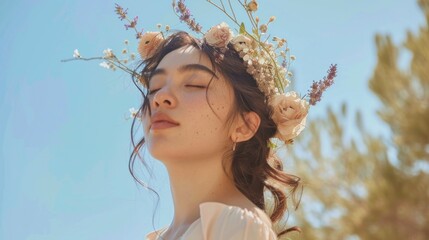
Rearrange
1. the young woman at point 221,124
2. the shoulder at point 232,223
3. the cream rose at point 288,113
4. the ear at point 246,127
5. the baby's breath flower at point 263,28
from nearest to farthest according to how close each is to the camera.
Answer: the shoulder at point 232,223 → the young woman at point 221,124 → the ear at point 246,127 → the cream rose at point 288,113 → the baby's breath flower at point 263,28

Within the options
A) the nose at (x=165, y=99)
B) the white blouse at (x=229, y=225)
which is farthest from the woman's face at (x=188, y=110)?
the white blouse at (x=229, y=225)

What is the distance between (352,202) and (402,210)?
0.39 metres

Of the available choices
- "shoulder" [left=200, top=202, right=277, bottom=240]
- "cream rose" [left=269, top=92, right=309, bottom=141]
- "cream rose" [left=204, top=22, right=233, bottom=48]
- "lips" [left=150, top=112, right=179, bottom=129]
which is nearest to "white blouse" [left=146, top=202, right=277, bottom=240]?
"shoulder" [left=200, top=202, right=277, bottom=240]

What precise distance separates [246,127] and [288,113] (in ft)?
0.58

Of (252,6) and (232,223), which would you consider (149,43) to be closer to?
(252,6)

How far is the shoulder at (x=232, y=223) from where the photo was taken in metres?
1.44

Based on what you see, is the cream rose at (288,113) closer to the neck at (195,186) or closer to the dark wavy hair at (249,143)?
the dark wavy hair at (249,143)

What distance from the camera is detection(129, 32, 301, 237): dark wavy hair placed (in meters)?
1.90

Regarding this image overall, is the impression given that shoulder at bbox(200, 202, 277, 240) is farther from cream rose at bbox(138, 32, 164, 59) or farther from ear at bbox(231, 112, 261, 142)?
cream rose at bbox(138, 32, 164, 59)

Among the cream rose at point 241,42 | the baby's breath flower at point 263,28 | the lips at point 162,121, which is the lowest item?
the lips at point 162,121

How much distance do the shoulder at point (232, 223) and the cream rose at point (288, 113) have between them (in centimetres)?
48

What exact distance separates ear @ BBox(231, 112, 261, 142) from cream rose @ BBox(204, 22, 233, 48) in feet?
0.96

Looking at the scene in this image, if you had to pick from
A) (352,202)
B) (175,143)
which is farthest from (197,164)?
(352,202)

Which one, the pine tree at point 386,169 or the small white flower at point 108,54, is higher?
the small white flower at point 108,54
